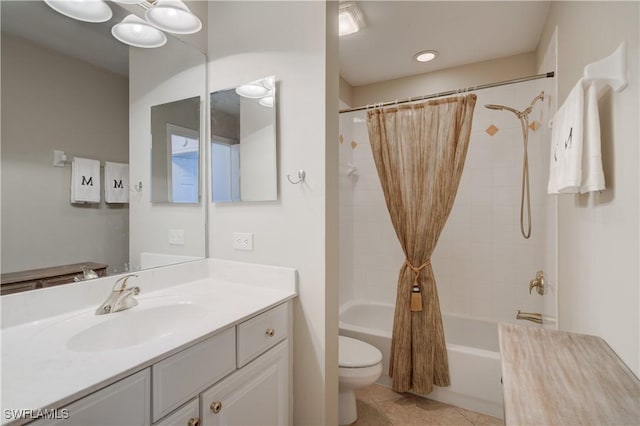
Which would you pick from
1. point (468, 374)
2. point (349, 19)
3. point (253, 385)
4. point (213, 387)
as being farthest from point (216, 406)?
point (349, 19)

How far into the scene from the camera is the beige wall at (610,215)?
0.78 m

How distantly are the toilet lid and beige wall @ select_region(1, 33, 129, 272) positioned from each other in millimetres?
1366

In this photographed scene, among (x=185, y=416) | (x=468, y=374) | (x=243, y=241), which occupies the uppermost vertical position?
(x=243, y=241)

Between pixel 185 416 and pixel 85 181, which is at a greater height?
pixel 85 181

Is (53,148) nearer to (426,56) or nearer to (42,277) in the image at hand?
(42,277)

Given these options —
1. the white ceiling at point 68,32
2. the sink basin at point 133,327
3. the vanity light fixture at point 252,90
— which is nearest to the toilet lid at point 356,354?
the sink basin at point 133,327

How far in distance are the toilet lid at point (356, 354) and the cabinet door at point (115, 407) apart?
120 centimetres

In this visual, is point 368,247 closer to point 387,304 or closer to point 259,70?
point 387,304

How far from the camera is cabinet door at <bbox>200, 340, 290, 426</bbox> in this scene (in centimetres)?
103

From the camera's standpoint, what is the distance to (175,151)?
1.68 metres

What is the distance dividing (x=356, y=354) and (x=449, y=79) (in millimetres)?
2471

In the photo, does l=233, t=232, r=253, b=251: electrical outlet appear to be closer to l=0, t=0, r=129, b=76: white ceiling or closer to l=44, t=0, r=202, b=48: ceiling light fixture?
l=0, t=0, r=129, b=76: white ceiling

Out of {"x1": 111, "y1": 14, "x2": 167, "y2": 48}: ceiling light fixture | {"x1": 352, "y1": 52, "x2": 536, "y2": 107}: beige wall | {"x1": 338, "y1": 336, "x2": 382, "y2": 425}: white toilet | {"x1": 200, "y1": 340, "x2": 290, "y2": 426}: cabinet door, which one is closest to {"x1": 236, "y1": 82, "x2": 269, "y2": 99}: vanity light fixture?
{"x1": 111, "y1": 14, "x2": 167, "y2": 48}: ceiling light fixture

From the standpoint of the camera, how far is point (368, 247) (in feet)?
9.95
